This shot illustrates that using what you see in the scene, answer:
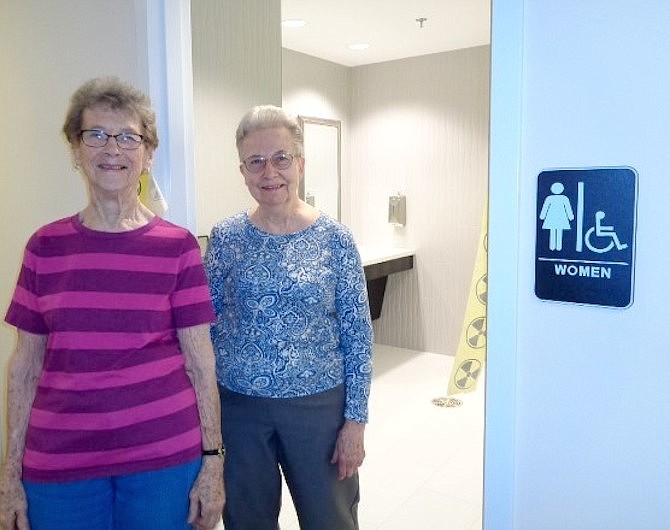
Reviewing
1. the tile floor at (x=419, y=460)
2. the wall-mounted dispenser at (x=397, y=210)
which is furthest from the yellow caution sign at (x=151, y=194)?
the wall-mounted dispenser at (x=397, y=210)

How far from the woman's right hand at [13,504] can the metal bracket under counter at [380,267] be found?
9.44ft

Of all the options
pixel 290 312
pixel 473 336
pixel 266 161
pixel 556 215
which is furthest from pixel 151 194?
pixel 556 215

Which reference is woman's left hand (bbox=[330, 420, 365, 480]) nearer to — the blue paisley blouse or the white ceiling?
the blue paisley blouse

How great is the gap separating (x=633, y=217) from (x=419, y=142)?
3.60m

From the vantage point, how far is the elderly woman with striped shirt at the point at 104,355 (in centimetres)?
111

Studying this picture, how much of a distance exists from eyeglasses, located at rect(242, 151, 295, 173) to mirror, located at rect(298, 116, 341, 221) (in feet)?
8.73

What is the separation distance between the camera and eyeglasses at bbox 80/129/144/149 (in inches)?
44.6

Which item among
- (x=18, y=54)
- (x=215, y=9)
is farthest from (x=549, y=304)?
(x=215, y=9)

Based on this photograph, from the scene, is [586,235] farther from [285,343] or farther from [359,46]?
[359,46]

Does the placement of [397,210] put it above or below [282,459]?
above

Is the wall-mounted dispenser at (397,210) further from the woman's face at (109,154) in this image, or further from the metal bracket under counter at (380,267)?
the woman's face at (109,154)

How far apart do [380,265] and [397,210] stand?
571 millimetres

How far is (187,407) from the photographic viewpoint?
1.19m

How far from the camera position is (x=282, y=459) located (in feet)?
4.78
